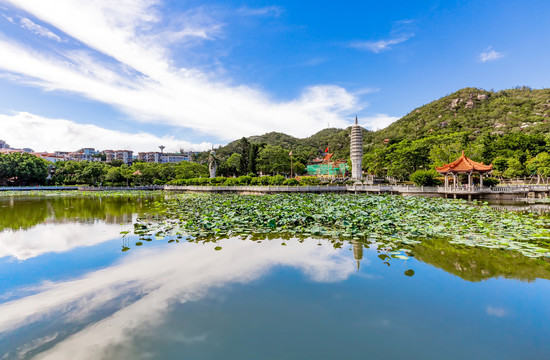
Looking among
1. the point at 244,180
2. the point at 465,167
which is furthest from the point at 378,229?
the point at 244,180

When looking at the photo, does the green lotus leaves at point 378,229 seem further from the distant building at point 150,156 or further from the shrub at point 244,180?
the distant building at point 150,156

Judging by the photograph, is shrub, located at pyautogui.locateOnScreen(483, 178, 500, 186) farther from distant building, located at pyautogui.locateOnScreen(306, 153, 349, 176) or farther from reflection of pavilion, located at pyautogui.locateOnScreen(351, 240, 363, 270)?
distant building, located at pyautogui.locateOnScreen(306, 153, 349, 176)

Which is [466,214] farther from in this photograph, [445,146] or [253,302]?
[445,146]

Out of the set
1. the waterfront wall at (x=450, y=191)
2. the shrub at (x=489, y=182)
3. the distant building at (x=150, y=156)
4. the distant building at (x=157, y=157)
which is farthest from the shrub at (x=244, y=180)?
the distant building at (x=150, y=156)

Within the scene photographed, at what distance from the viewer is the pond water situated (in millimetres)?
4145

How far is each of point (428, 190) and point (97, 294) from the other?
32.1 meters

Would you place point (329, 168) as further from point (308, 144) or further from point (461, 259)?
point (461, 259)

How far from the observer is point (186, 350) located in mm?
4070

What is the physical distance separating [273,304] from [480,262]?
6.02 metres

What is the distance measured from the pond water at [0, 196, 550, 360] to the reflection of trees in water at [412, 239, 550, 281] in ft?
0.11

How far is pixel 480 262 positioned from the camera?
786 centimetres

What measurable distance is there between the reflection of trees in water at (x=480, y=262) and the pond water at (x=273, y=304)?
3 centimetres

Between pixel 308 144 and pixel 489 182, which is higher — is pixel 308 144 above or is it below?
above

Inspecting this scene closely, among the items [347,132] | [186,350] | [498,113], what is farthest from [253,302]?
[347,132]
